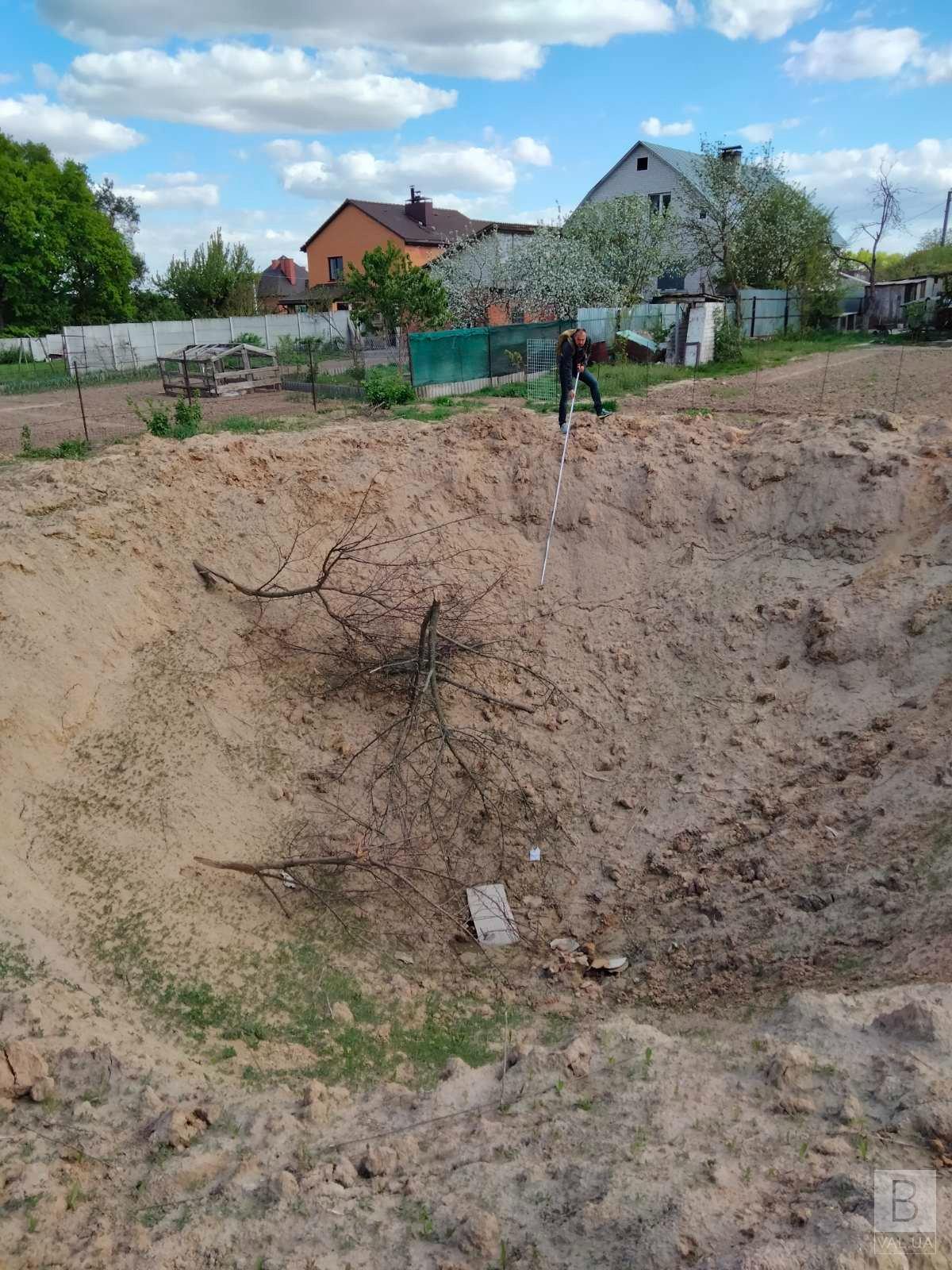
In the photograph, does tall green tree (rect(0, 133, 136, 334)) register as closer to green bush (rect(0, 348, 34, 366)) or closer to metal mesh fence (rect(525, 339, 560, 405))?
green bush (rect(0, 348, 34, 366))

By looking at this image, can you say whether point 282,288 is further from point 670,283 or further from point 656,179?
point 670,283

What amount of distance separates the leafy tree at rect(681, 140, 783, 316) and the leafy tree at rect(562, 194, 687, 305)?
1484mm

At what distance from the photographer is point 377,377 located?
18062mm

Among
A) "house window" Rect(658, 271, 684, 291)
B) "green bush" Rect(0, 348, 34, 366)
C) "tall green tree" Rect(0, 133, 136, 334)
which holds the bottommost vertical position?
"green bush" Rect(0, 348, 34, 366)

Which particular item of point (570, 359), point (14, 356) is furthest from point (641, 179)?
point (570, 359)

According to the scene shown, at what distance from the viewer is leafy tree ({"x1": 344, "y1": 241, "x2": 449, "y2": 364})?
2297 cm

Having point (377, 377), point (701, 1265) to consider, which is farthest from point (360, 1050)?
point (377, 377)

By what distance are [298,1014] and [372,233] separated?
44268 mm

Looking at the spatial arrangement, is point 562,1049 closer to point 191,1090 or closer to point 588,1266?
point 588,1266

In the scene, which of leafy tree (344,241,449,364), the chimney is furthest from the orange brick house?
leafy tree (344,241,449,364)

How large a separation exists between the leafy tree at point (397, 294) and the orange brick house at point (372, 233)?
17450 millimetres

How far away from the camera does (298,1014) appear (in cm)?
498

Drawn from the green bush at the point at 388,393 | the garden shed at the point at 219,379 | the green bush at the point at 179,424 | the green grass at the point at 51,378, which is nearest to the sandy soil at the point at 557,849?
the green bush at the point at 179,424

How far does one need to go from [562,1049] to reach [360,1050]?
119 cm
